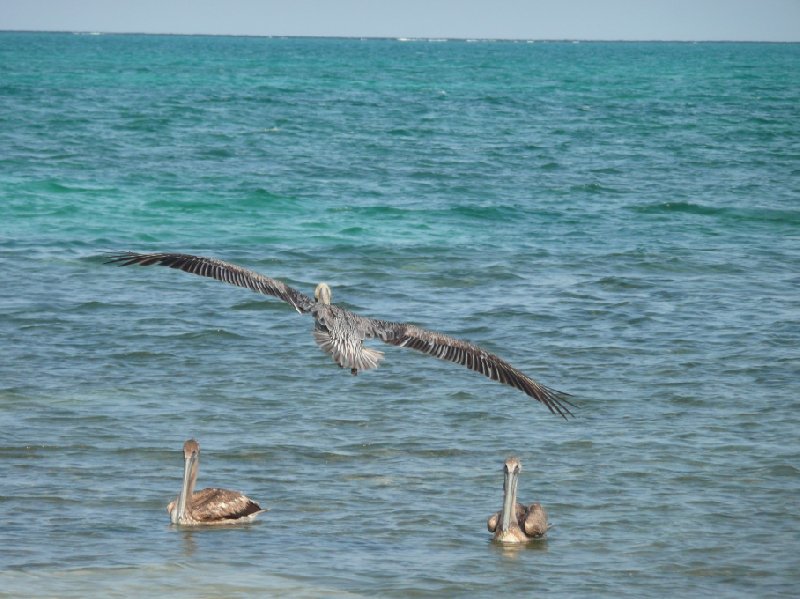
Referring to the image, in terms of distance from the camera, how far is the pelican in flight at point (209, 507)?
31.1ft

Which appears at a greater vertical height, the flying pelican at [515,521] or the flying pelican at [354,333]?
the flying pelican at [354,333]

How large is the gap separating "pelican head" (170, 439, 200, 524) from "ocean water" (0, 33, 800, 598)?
0.14 meters

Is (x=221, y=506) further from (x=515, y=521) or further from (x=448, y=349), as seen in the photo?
(x=515, y=521)

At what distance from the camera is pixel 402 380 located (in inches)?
542

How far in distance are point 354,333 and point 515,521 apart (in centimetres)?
164

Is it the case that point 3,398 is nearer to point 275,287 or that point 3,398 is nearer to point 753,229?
Result: point 275,287

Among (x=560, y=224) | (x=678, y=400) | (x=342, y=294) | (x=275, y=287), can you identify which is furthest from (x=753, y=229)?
(x=275, y=287)

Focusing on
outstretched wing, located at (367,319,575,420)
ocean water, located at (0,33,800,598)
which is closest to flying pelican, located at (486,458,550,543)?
ocean water, located at (0,33,800,598)

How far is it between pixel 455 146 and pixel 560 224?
1524 cm

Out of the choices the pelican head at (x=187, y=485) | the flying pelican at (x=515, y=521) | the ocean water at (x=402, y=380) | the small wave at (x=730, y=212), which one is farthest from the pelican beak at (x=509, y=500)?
the small wave at (x=730, y=212)

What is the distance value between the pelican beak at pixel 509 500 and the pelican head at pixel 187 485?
→ 2.14 m

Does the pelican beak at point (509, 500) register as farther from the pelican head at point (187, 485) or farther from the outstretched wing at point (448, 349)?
the pelican head at point (187, 485)

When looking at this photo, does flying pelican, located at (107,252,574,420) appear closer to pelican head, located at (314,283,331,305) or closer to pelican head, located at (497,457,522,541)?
pelican head, located at (314,283,331,305)

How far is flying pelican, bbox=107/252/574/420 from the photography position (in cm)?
921
